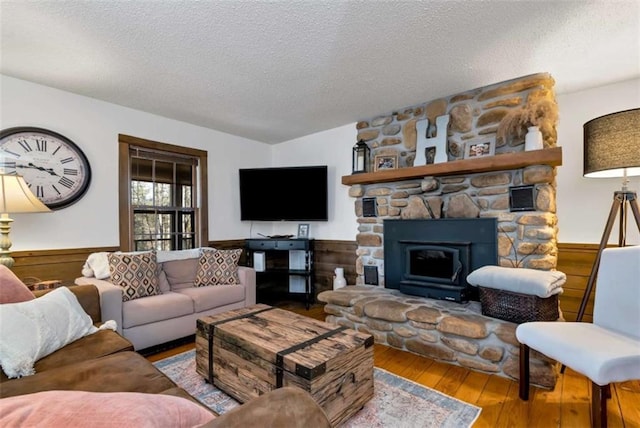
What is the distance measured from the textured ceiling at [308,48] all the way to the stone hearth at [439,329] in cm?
198

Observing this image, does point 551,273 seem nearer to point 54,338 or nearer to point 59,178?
point 54,338

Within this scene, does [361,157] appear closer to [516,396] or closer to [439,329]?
[439,329]

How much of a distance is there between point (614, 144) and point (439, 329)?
1.76m

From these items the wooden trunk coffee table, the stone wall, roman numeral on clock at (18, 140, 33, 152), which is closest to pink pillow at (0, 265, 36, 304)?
the wooden trunk coffee table

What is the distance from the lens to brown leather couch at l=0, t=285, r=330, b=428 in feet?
2.18

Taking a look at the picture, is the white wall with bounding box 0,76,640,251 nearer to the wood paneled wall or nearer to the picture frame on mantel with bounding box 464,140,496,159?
the wood paneled wall

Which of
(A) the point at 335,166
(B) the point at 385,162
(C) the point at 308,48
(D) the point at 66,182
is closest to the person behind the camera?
(C) the point at 308,48

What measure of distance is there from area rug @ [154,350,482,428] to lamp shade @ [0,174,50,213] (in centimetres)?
158

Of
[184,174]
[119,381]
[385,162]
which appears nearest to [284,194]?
[184,174]

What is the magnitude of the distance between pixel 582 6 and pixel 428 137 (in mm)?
1483

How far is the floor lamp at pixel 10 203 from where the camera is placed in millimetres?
2156

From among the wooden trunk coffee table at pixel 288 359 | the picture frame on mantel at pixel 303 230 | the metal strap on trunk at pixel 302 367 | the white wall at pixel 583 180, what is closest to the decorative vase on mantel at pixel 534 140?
the white wall at pixel 583 180

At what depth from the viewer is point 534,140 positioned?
2441 mm

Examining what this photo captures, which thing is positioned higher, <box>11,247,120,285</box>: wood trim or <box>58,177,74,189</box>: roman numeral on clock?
<box>58,177,74,189</box>: roman numeral on clock
